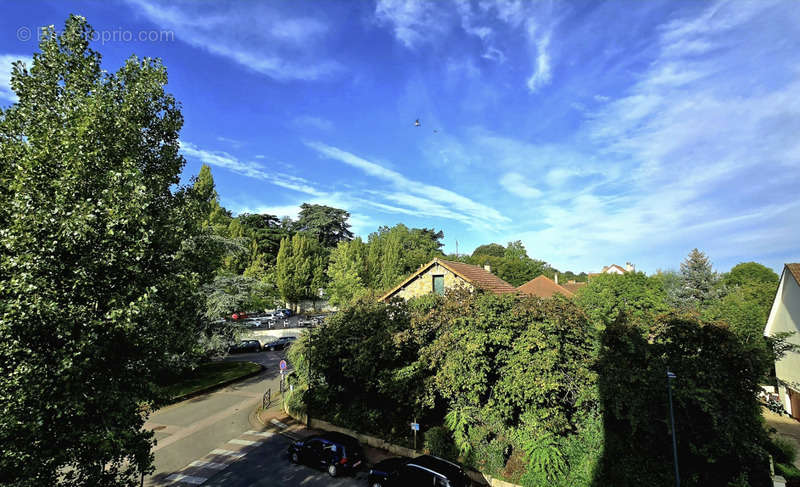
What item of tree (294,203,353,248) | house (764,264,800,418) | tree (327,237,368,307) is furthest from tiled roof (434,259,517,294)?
tree (294,203,353,248)

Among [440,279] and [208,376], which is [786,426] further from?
[208,376]

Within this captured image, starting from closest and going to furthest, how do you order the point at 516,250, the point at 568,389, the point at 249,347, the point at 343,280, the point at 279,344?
1. the point at 568,389
2. the point at 249,347
3. the point at 279,344
4. the point at 343,280
5. the point at 516,250

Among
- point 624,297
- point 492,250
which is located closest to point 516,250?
point 492,250

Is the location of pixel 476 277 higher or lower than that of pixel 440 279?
higher

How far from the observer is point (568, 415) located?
13500 millimetres

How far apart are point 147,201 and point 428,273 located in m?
20.5

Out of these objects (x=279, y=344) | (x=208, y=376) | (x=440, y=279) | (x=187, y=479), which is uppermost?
(x=440, y=279)

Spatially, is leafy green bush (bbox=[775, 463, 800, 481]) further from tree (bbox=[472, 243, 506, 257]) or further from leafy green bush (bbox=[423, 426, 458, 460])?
tree (bbox=[472, 243, 506, 257])

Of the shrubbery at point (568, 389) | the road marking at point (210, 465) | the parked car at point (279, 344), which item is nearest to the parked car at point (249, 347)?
the parked car at point (279, 344)

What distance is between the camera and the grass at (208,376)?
24.6m

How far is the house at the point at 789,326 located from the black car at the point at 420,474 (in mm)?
21131

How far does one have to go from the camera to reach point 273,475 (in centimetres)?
1380

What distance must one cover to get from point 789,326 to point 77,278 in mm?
33823

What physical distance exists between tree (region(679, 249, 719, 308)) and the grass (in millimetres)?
42666
